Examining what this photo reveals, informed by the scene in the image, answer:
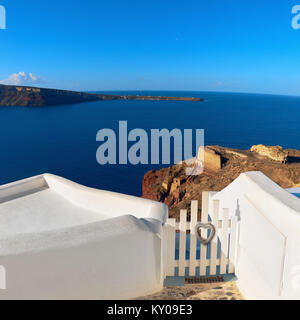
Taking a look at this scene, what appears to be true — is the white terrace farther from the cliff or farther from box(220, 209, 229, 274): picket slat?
the cliff

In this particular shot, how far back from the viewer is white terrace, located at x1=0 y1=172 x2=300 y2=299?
2277 millimetres

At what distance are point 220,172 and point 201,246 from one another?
23534 mm

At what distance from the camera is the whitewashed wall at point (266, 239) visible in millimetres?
2338

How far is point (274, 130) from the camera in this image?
72500 mm

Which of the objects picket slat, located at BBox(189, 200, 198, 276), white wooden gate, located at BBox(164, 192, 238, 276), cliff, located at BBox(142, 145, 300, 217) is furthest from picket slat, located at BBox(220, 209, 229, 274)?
cliff, located at BBox(142, 145, 300, 217)

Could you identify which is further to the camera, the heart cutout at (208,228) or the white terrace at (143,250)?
the heart cutout at (208,228)

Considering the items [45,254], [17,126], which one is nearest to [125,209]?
[45,254]

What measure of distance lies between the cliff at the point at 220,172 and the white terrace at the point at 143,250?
1942 cm

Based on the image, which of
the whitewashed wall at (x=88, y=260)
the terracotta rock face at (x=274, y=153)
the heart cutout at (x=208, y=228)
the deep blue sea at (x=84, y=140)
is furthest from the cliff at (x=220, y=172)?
the whitewashed wall at (x=88, y=260)

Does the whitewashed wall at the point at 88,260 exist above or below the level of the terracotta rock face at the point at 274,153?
below

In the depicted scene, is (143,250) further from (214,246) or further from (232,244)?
(232,244)

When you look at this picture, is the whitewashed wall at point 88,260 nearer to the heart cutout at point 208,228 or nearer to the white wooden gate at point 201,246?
the white wooden gate at point 201,246

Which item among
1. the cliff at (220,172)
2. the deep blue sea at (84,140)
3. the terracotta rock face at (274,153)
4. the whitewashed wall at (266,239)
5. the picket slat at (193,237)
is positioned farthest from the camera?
the deep blue sea at (84,140)

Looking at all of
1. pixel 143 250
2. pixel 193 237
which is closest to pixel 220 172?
pixel 193 237
